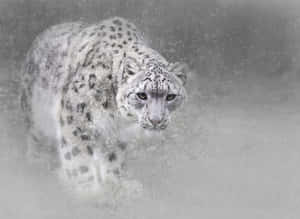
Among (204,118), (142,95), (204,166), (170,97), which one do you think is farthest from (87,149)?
(204,118)

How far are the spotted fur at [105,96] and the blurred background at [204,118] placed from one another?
0.30 m

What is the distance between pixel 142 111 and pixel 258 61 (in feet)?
19.1

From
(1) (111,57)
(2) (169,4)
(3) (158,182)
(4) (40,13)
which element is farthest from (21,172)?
(2) (169,4)

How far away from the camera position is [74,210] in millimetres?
5082

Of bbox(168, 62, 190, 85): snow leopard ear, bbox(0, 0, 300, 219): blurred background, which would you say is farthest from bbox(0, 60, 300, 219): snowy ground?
bbox(168, 62, 190, 85): snow leopard ear

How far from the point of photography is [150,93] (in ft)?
15.7

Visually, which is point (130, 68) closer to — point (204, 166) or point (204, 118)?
point (204, 166)

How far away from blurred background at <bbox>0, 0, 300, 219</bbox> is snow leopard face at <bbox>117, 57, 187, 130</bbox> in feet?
2.17

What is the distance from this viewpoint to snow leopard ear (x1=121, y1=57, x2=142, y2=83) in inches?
193

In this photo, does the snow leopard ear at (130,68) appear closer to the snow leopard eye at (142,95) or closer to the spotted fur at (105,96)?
the spotted fur at (105,96)

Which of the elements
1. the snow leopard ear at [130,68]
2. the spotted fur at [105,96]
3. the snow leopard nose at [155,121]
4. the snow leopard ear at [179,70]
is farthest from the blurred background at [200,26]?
the snow leopard nose at [155,121]

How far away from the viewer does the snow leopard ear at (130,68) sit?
4.89 metres

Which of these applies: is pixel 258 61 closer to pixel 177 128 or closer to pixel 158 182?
pixel 177 128

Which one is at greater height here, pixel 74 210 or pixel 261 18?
pixel 261 18
